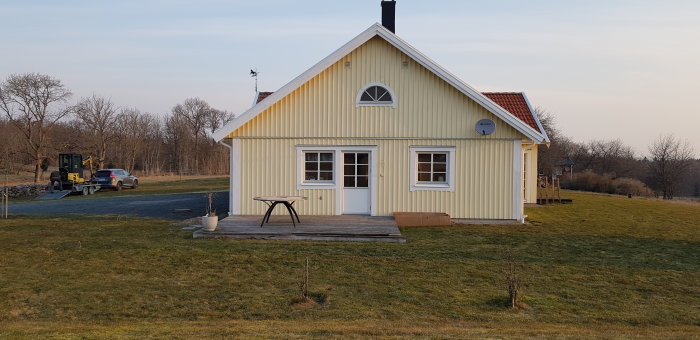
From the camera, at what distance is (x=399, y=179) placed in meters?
14.5

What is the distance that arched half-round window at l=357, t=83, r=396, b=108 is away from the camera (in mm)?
14453

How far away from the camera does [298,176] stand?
14.5 metres

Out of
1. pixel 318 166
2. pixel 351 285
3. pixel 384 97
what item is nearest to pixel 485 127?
pixel 384 97

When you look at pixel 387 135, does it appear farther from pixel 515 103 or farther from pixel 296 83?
pixel 515 103

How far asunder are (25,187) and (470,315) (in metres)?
33.7

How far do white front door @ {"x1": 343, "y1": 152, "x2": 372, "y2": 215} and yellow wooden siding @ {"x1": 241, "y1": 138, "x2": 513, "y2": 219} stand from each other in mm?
327

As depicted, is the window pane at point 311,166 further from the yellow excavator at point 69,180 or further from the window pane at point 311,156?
the yellow excavator at point 69,180

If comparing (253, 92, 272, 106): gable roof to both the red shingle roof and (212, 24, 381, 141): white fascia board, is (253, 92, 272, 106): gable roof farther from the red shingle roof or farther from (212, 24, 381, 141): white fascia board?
(212, 24, 381, 141): white fascia board

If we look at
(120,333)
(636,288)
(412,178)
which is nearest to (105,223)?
(412,178)

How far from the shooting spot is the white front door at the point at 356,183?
1463cm

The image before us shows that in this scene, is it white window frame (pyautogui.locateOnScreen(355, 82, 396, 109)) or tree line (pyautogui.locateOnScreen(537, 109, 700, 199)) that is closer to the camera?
white window frame (pyautogui.locateOnScreen(355, 82, 396, 109))

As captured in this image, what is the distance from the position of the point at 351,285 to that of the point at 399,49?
829 centimetres

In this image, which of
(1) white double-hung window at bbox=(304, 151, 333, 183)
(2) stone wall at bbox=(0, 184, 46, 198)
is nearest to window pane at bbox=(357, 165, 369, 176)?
(1) white double-hung window at bbox=(304, 151, 333, 183)

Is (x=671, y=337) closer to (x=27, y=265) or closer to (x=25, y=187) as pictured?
(x=27, y=265)
